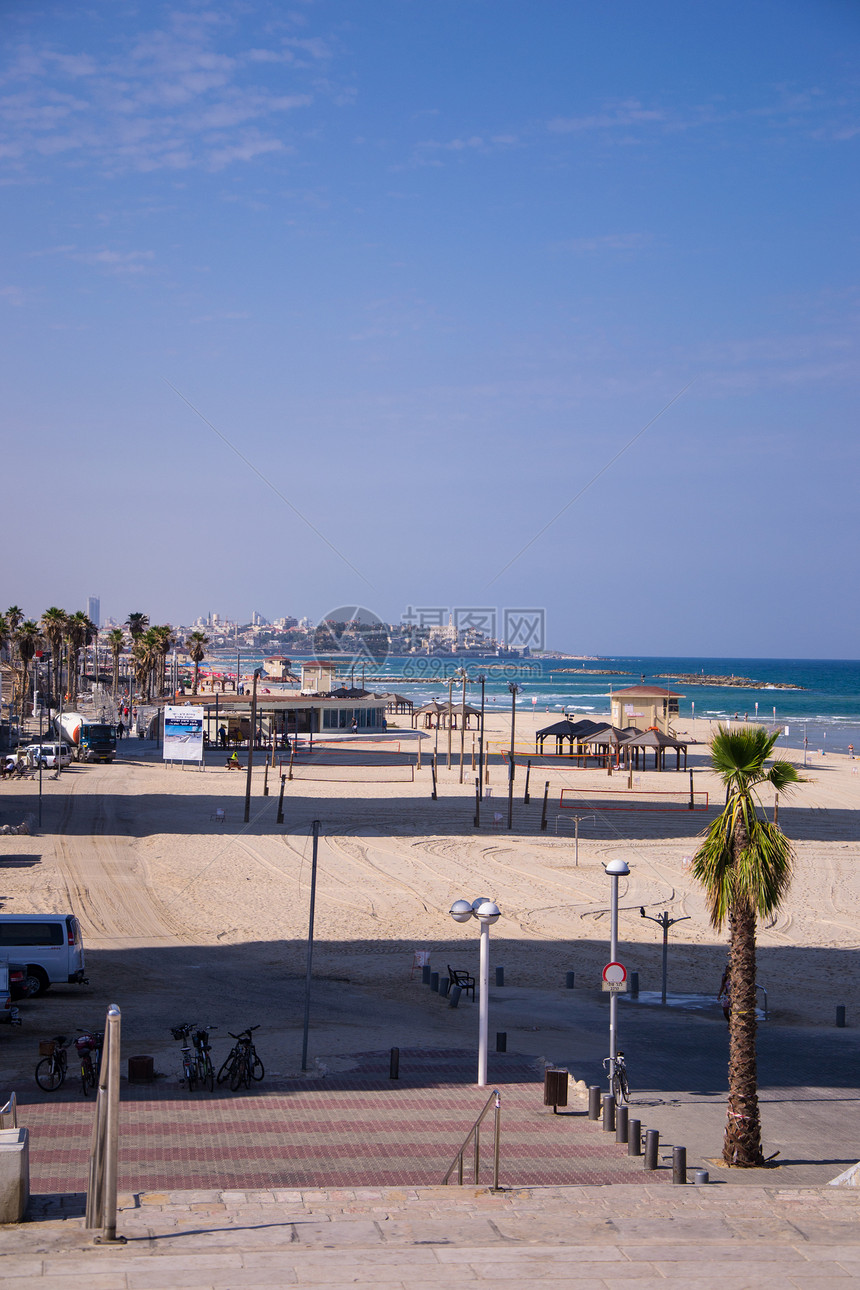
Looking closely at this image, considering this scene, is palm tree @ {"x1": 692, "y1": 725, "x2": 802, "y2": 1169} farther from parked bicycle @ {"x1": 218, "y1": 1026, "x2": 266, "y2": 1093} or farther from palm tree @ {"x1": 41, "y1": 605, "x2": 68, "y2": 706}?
palm tree @ {"x1": 41, "y1": 605, "x2": 68, "y2": 706}

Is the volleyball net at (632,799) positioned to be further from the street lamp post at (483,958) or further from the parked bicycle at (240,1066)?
the parked bicycle at (240,1066)

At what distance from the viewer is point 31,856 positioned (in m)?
32.1

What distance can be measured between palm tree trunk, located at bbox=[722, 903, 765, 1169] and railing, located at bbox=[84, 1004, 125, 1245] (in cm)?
675

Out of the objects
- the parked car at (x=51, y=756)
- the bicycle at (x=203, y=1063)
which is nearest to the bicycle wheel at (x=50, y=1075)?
the bicycle at (x=203, y=1063)

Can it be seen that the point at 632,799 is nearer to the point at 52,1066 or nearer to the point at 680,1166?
the point at 52,1066

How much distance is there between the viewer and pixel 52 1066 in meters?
14.1

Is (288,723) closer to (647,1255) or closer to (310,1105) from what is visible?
(310,1105)

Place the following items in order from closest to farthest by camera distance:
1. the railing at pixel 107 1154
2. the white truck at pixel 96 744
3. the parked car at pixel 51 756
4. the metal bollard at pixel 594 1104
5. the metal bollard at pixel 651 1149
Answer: the railing at pixel 107 1154
the metal bollard at pixel 651 1149
the metal bollard at pixel 594 1104
the parked car at pixel 51 756
the white truck at pixel 96 744

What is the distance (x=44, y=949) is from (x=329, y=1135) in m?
9.10

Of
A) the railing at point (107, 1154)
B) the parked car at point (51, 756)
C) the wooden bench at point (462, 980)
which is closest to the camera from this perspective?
the railing at point (107, 1154)

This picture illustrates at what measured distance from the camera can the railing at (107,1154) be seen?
8789 mm

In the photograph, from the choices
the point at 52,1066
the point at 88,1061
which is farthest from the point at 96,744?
the point at 88,1061

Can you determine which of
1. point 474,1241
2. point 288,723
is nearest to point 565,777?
point 288,723

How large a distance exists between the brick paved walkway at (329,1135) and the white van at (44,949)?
211 inches
